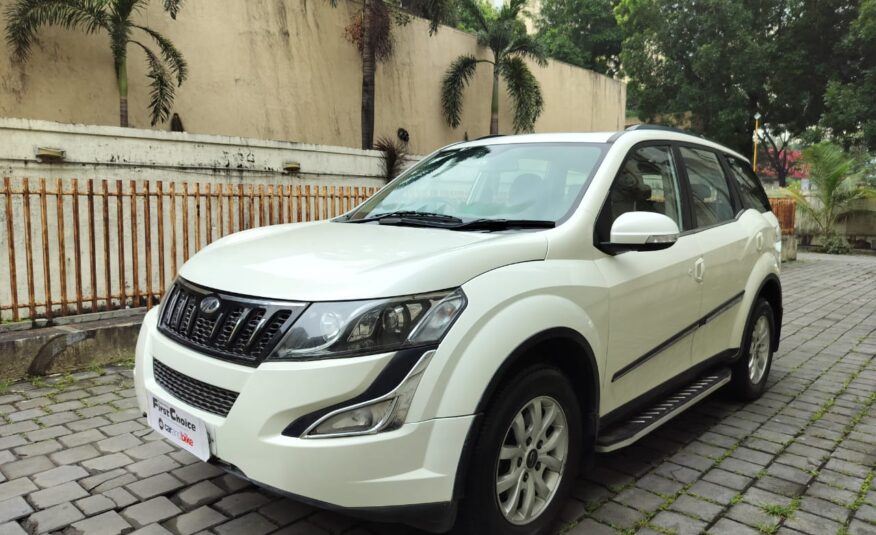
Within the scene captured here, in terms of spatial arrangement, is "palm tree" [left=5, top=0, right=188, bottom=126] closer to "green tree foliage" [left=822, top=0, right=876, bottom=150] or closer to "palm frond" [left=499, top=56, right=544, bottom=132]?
"palm frond" [left=499, top=56, right=544, bottom=132]

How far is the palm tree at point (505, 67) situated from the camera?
1711cm

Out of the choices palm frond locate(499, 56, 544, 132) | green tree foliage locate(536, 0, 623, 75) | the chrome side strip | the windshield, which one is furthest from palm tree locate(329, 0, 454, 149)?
green tree foliage locate(536, 0, 623, 75)

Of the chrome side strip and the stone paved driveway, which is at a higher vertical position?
the chrome side strip

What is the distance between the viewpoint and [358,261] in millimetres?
2412

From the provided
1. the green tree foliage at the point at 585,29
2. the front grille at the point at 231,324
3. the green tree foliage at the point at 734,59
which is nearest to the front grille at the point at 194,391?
the front grille at the point at 231,324

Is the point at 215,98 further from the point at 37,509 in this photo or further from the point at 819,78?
the point at 819,78

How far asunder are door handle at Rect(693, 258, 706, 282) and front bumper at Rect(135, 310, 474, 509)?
6.33 ft

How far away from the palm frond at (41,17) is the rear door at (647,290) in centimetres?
954

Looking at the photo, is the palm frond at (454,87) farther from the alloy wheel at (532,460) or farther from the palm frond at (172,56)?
the alloy wheel at (532,460)

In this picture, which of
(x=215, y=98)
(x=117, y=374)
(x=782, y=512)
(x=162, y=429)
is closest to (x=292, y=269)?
(x=162, y=429)

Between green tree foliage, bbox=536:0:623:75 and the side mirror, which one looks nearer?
the side mirror

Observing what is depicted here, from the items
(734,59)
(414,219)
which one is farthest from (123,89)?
(734,59)

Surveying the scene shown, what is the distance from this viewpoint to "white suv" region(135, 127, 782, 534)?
81.8 inches

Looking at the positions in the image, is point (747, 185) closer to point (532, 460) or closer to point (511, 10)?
point (532, 460)
